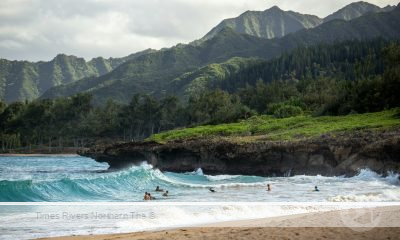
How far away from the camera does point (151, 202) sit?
836 inches

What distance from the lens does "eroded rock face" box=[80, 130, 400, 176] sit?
32906 millimetres

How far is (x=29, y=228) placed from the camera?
1512 cm

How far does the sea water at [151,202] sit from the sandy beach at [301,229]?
202 centimetres

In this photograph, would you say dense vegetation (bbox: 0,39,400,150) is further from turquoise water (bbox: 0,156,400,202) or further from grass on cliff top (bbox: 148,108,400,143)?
turquoise water (bbox: 0,156,400,202)

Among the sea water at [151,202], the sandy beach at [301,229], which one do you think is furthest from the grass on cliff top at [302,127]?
the sandy beach at [301,229]

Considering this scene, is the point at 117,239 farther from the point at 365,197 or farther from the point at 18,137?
the point at 18,137

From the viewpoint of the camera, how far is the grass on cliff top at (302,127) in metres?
42.1

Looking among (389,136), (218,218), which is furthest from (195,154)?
(218,218)

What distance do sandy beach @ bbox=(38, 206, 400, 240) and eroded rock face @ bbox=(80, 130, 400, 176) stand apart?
17.5 metres
